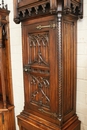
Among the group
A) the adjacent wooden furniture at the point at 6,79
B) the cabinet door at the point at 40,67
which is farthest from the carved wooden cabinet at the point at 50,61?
the adjacent wooden furniture at the point at 6,79

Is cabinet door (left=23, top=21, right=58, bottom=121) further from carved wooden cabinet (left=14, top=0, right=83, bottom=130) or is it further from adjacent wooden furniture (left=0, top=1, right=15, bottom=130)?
adjacent wooden furniture (left=0, top=1, right=15, bottom=130)

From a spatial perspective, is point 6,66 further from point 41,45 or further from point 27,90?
point 41,45

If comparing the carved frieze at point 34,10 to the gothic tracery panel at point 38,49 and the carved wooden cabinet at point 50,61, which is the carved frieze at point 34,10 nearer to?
the carved wooden cabinet at point 50,61

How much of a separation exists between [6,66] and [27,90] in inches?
27.5

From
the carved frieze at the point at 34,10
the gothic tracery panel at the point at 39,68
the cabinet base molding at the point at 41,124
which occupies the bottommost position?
the cabinet base molding at the point at 41,124

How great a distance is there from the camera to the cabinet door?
1.22m

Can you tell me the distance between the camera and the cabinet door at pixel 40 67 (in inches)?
47.9

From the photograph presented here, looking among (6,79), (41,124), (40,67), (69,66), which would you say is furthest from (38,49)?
(6,79)

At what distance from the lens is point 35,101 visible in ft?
4.73

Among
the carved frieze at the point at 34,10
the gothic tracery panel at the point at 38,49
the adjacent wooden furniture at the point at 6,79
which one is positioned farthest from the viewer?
the adjacent wooden furniture at the point at 6,79

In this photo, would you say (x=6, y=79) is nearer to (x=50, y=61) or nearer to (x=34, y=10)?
(x=50, y=61)

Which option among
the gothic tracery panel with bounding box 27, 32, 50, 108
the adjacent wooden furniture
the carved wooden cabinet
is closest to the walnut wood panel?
the carved wooden cabinet

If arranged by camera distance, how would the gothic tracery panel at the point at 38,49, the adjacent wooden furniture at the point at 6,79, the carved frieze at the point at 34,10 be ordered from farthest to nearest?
the adjacent wooden furniture at the point at 6,79 → the gothic tracery panel at the point at 38,49 → the carved frieze at the point at 34,10

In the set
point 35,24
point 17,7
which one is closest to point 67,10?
point 35,24
